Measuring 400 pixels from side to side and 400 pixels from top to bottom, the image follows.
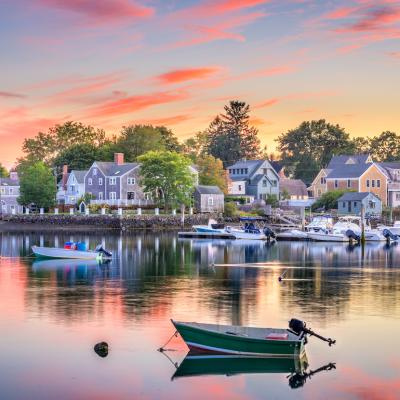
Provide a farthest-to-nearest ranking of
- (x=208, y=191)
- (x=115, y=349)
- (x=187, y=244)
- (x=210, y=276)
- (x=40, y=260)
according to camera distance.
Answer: (x=208, y=191) < (x=187, y=244) < (x=40, y=260) < (x=210, y=276) < (x=115, y=349)

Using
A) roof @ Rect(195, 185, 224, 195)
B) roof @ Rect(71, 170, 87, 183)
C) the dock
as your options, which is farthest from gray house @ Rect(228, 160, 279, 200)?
the dock

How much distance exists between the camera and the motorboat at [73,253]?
68.1 metres

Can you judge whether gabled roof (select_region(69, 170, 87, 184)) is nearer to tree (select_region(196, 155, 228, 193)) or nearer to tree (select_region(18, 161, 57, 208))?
tree (select_region(18, 161, 57, 208))

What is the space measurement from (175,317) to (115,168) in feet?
337

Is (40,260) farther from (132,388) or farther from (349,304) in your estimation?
(132,388)

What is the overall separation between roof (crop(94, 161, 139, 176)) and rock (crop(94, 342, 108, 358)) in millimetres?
105697

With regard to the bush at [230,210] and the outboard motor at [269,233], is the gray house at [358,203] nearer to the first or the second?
the bush at [230,210]

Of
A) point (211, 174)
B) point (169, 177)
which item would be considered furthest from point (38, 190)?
point (211, 174)

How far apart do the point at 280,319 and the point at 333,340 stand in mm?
5564

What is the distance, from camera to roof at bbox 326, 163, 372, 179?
5689 inches

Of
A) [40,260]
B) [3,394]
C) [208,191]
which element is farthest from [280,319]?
[208,191]

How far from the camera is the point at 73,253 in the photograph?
6819 centimetres

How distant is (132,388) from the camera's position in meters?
26.9

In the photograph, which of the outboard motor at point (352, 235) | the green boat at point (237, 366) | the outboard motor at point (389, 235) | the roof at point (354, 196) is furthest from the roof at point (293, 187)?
the green boat at point (237, 366)
